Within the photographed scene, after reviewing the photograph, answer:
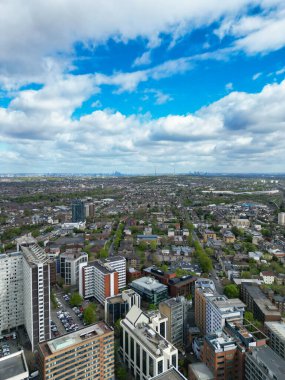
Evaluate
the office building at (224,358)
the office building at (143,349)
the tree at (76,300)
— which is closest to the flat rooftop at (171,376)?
the office building at (143,349)

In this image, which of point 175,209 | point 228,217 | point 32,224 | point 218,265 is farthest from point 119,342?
point 175,209

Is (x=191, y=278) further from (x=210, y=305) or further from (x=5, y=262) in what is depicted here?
(x=5, y=262)

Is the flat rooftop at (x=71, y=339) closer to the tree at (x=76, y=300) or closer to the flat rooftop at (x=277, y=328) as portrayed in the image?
the tree at (x=76, y=300)

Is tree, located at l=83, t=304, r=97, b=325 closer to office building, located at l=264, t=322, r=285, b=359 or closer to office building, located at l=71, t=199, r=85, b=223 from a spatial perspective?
office building, located at l=264, t=322, r=285, b=359

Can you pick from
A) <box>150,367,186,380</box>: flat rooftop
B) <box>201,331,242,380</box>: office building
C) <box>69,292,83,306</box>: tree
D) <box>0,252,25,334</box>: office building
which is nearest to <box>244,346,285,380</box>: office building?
<box>201,331,242,380</box>: office building

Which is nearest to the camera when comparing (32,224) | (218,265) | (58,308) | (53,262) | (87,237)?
(58,308)

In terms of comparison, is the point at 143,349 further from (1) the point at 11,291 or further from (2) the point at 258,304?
(2) the point at 258,304
